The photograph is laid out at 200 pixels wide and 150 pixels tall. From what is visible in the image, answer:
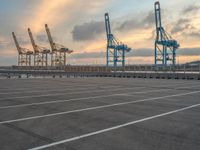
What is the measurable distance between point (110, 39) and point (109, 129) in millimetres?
85925

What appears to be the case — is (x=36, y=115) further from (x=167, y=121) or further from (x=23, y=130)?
(x=167, y=121)

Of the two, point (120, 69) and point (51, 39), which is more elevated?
point (51, 39)

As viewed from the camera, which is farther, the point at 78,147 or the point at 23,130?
the point at 23,130

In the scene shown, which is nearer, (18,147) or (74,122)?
(18,147)

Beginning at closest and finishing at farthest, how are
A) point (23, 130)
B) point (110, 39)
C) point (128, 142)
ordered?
1. point (128, 142)
2. point (23, 130)
3. point (110, 39)

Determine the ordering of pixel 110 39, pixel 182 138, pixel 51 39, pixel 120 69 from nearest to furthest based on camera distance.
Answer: pixel 182 138
pixel 120 69
pixel 110 39
pixel 51 39

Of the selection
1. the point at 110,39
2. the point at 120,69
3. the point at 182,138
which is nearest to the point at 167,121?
the point at 182,138

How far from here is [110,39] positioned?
9119 cm

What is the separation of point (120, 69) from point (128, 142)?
187ft

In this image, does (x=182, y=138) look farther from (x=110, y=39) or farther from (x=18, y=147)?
(x=110, y=39)

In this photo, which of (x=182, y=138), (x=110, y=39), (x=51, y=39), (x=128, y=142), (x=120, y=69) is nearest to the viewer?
(x=128, y=142)

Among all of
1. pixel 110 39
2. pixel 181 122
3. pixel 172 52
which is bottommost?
pixel 181 122

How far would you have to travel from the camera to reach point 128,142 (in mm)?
5375

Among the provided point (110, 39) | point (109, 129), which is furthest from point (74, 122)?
point (110, 39)
